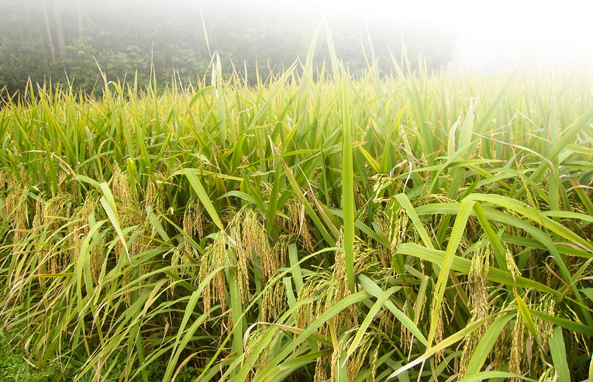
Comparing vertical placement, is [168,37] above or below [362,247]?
above

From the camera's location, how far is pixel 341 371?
907 mm

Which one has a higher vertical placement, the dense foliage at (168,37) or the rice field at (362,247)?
the dense foliage at (168,37)

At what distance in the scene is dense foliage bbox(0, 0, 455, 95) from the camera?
40.8 ft

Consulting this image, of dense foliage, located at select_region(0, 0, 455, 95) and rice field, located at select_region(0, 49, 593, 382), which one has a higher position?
dense foliage, located at select_region(0, 0, 455, 95)

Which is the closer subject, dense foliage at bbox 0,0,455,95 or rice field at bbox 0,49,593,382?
rice field at bbox 0,49,593,382

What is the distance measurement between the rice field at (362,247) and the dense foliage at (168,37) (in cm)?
1164

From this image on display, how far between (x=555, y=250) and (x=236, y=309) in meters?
0.89

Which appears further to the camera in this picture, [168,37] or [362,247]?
[168,37]

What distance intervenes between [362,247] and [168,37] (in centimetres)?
1747

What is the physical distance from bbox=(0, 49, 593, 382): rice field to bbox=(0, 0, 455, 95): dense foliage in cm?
1164

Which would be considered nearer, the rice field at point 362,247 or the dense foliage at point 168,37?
the rice field at point 362,247

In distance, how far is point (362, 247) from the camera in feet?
3.84

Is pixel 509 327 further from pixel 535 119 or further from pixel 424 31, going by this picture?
pixel 424 31

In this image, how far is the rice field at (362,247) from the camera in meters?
0.83
